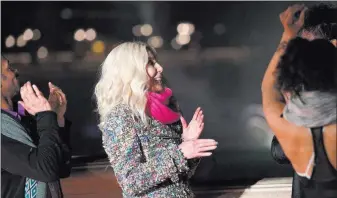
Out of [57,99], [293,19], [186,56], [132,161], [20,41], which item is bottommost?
[132,161]

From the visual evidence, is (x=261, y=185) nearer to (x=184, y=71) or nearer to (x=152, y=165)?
(x=184, y=71)

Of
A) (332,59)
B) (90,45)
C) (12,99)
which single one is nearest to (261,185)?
(332,59)

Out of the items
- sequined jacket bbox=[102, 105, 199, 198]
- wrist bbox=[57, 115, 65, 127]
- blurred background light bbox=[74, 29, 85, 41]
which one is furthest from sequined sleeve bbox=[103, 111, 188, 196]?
blurred background light bbox=[74, 29, 85, 41]

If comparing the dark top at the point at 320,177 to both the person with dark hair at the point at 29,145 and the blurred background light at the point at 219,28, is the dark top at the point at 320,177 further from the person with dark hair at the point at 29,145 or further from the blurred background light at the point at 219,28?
the person with dark hair at the point at 29,145

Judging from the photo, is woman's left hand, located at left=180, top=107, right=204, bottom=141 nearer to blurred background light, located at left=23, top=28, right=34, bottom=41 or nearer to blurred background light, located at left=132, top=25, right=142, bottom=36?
blurred background light, located at left=132, top=25, right=142, bottom=36

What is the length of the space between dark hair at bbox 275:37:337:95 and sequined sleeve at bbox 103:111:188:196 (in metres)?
0.57

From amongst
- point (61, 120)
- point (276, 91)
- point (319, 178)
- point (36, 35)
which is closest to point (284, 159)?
point (319, 178)

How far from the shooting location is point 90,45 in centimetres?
247

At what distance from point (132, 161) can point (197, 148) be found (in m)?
0.24

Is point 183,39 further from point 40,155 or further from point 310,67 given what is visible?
point 40,155

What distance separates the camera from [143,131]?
2.03m

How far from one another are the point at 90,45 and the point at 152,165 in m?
0.75

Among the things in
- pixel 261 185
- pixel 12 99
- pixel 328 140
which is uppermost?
pixel 12 99

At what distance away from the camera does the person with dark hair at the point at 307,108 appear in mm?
2084
